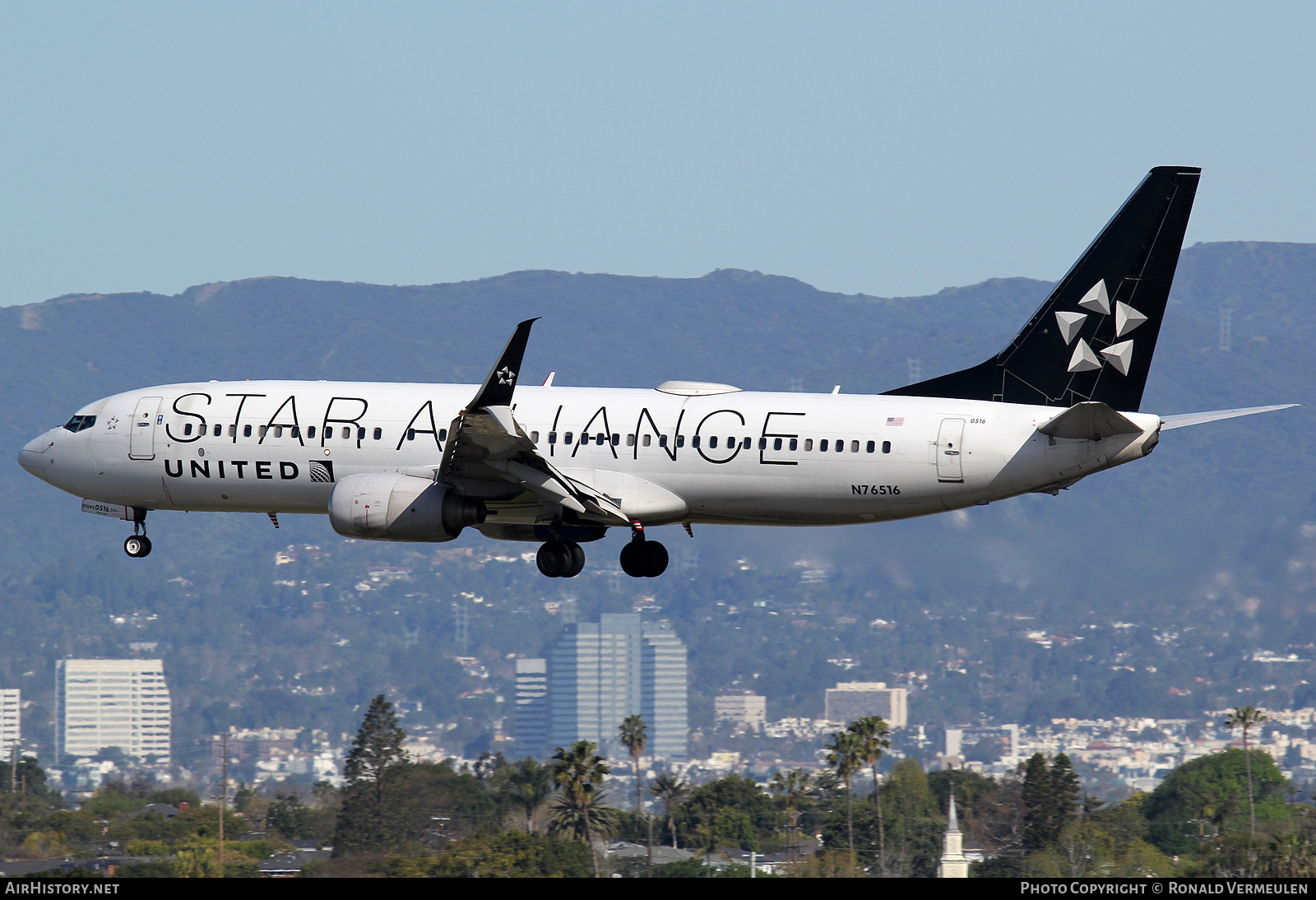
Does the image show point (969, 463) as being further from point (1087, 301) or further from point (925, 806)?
point (925, 806)

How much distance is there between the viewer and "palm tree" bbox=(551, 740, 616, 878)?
9650 cm

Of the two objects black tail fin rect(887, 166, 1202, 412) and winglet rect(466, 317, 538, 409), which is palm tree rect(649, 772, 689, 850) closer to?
black tail fin rect(887, 166, 1202, 412)

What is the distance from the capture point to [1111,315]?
45625 millimetres

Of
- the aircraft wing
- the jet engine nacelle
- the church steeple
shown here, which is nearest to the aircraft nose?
the jet engine nacelle

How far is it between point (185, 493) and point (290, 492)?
11.3ft

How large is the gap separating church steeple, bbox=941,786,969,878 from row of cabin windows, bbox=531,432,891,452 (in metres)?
68.1

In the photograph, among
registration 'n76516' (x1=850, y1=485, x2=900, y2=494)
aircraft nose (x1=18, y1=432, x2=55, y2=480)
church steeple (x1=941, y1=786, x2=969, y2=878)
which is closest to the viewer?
registration 'n76516' (x1=850, y1=485, x2=900, y2=494)

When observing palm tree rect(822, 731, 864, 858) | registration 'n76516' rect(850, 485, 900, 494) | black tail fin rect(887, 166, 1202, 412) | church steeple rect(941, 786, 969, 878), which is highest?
black tail fin rect(887, 166, 1202, 412)

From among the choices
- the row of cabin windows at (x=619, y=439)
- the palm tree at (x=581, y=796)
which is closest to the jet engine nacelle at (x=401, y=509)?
the row of cabin windows at (x=619, y=439)

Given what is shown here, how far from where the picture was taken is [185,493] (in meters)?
49.5

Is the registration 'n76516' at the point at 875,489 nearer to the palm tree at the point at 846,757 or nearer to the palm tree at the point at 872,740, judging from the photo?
the palm tree at the point at 872,740

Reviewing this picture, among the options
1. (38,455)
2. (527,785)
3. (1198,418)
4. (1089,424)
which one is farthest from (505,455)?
(527,785)

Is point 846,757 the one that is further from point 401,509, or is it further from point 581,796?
point 401,509
